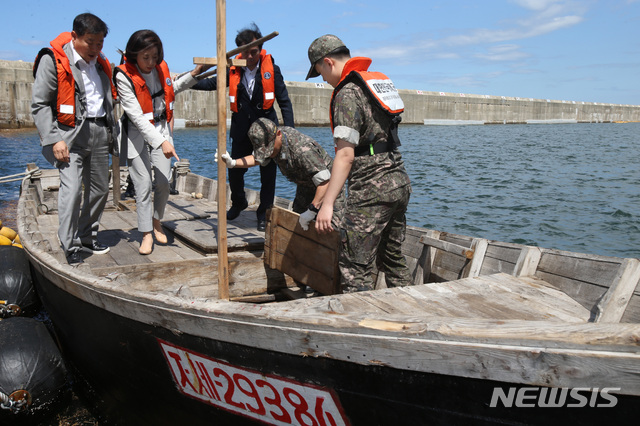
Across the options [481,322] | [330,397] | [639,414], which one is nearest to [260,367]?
[330,397]

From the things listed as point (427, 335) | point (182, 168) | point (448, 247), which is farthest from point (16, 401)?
point (182, 168)

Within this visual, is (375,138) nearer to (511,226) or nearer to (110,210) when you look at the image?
(110,210)

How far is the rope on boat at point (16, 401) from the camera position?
3.90 metres

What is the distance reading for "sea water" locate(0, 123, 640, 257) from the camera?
12.6 meters

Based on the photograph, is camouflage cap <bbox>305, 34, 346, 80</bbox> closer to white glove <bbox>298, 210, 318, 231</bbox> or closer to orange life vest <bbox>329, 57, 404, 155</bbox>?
orange life vest <bbox>329, 57, 404, 155</bbox>

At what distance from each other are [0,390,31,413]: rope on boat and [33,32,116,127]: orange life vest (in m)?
2.15

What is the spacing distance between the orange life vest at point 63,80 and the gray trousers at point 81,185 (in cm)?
19

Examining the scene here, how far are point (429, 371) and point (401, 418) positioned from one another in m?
0.33

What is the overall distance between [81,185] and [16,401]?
69.5 inches

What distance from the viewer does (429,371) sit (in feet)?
6.84

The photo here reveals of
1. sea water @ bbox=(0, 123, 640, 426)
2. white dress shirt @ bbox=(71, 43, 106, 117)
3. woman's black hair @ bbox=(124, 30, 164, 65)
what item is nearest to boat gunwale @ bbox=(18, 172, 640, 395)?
white dress shirt @ bbox=(71, 43, 106, 117)

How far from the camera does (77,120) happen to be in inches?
167

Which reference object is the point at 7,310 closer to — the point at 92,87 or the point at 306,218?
the point at 92,87

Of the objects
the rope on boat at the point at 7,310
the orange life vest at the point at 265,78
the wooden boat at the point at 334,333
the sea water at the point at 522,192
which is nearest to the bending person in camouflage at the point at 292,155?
the wooden boat at the point at 334,333
